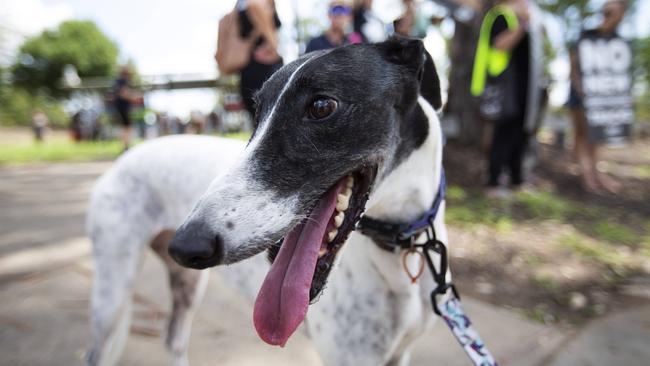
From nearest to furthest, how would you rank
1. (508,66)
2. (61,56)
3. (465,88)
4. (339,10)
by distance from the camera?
(339,10)
(508,66)
(465,88)
(61,56)

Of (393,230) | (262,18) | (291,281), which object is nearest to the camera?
(291,281)

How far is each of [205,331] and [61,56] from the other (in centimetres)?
6831

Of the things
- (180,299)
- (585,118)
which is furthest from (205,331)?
(585,118)

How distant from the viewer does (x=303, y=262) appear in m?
1.03

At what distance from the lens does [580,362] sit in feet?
6.36

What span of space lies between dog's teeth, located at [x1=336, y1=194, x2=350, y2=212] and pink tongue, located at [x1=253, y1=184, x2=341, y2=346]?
11 millimetres

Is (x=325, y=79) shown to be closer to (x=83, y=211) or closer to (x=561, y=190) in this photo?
(x=83, y=211)

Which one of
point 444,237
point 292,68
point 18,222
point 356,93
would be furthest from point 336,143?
point 18,222

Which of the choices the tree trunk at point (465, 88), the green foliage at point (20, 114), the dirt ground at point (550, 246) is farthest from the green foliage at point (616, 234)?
the green foliage at point (20, 114)

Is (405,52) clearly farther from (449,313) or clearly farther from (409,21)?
(409,21)

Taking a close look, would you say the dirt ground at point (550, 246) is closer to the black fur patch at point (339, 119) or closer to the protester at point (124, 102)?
the black fur patch at point (339, 119)

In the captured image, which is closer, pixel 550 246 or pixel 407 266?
pixel 407 266

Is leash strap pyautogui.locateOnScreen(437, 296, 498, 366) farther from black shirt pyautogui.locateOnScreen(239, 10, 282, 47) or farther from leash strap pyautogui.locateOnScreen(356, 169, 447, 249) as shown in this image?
black shirt pyautogui.locateOnScreen(239, 10, 282, 47)

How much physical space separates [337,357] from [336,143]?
0.73m
